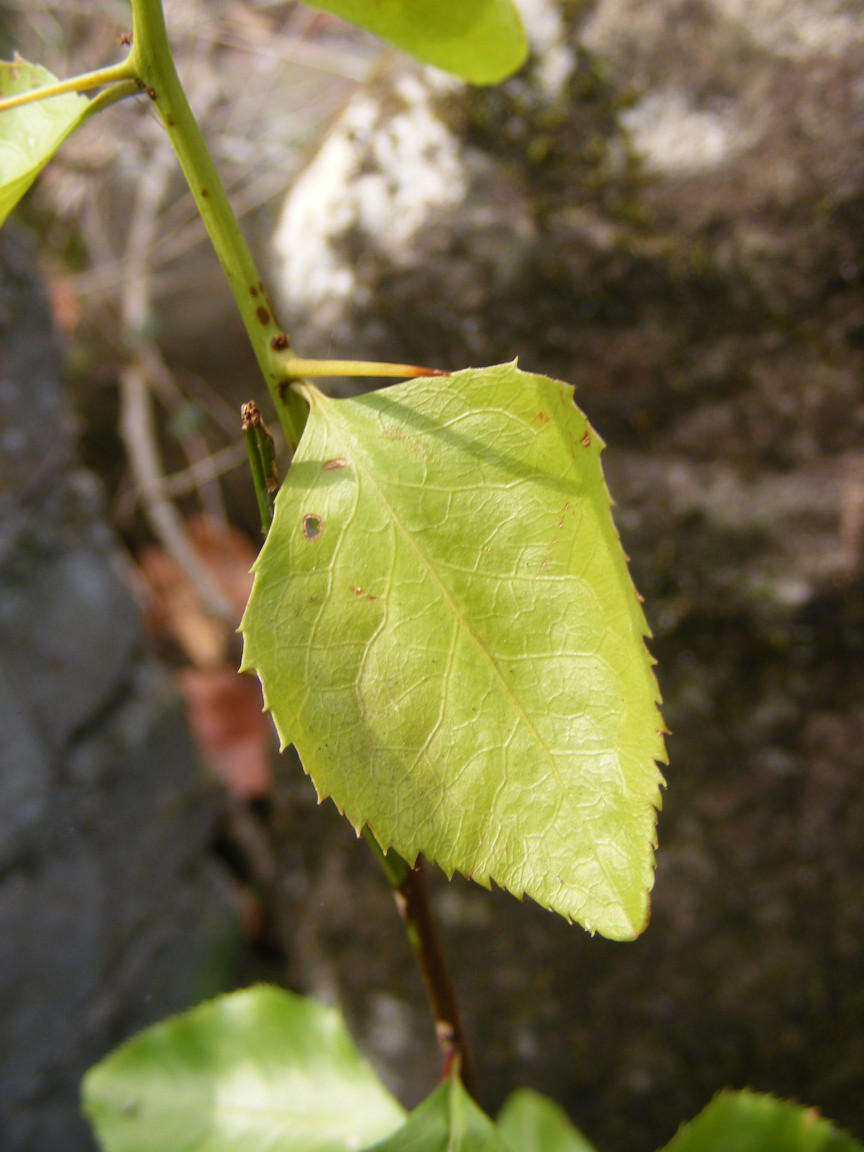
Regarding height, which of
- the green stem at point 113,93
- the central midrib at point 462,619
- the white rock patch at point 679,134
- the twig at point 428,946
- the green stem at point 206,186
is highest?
the green stem at point 113,93

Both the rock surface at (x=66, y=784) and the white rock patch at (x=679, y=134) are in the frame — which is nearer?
the white rock patch at (x=679, y=134)

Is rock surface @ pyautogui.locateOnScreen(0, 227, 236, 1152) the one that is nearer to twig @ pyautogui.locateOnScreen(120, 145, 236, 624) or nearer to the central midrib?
twig @ pyautogui.locateOnScreen(120, 145, 236, 624)

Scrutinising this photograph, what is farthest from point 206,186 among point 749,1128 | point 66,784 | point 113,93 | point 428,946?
point 66,784

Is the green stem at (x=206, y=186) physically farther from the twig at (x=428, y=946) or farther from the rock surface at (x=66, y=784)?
the rock surface at (x=66, y=784)

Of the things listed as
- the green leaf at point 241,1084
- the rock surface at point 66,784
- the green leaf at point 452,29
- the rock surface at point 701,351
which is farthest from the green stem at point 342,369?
the rock surface at point 66,784

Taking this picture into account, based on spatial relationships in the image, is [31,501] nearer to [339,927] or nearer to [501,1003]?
[339,927]

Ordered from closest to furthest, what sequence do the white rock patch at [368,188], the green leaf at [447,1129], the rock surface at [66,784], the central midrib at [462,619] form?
the central midrib at [462,619], the green leaf at [447,1129], the white rock patch at [368,188], the rock surface at [66,784]

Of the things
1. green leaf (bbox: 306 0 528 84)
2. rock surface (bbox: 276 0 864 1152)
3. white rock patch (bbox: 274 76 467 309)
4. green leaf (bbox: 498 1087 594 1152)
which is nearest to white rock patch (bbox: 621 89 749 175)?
rock surface (bbox: 276 0 864 1152)

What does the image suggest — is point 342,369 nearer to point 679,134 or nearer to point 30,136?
point 30,136
